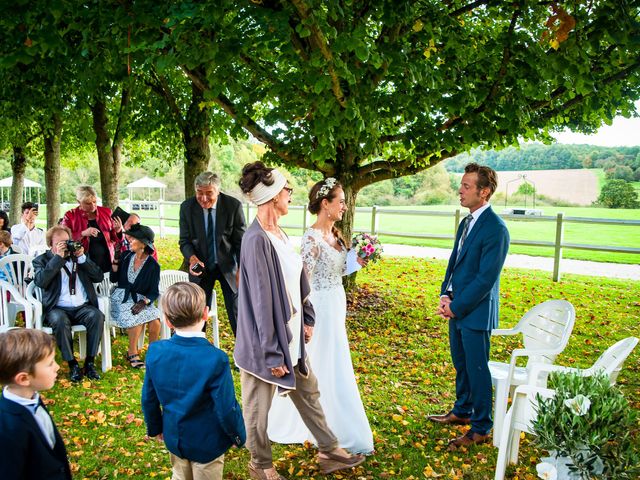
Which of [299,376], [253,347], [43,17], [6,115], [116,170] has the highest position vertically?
[43,17]

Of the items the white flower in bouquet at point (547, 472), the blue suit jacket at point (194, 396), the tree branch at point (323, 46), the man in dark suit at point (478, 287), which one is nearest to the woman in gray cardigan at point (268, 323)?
the blue suit jacket at point (194, 396)

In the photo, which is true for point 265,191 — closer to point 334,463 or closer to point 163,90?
point 334,463

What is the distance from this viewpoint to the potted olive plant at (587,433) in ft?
10.7

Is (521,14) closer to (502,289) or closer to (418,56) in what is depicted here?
(418,56)

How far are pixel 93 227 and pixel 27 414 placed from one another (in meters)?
5.79

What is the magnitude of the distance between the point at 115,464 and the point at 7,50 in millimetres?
5247

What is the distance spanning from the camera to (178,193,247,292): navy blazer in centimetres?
701

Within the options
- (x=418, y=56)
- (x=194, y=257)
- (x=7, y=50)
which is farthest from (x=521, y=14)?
(x=7, y=50)

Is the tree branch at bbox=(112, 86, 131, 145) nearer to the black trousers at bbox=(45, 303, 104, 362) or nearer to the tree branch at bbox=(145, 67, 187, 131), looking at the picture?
the tree branch at bbox=(145, 67, 187, 131)

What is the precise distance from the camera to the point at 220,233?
23.0 feet

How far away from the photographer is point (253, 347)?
3.91 meters

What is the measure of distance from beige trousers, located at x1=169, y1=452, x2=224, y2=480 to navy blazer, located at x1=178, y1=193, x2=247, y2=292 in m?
3.78

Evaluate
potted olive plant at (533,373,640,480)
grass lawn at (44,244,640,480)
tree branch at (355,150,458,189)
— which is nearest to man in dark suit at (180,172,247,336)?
grass lawn at (44,244,640,480)

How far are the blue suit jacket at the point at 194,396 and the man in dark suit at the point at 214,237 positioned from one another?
12.5ft
